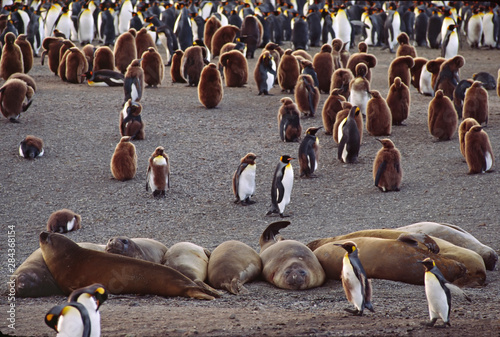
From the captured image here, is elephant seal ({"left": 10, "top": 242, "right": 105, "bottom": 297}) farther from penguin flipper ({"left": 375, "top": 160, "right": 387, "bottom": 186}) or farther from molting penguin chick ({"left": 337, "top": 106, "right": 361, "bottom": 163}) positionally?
molting penguin chick ({"left": 337, "top": 106, "right": 361, "bottom": 163})

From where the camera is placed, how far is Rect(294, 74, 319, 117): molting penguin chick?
11.4 m

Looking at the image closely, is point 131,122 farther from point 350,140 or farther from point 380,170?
point 380,170

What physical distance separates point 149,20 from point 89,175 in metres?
11.8

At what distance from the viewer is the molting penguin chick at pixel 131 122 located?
9.81 m

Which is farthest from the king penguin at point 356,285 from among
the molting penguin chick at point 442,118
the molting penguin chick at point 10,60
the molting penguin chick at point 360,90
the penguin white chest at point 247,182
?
the molting penguin chick at point 10,60

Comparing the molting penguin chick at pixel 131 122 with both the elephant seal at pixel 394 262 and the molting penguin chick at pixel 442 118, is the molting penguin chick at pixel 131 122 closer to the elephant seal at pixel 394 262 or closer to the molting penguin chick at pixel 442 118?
the molting penguin chick at pixel 442 118

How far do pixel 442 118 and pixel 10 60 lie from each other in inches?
333

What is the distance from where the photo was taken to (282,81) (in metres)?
13.6

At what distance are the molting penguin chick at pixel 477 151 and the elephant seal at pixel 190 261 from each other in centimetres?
403

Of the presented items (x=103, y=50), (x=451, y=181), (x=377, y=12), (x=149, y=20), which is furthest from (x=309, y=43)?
(x=451, y=181)

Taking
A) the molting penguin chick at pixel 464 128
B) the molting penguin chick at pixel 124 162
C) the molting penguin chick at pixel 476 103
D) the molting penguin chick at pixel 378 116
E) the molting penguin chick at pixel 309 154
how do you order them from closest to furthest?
the molting penguin chick at pixel 124 162 → the molting penguin chick at pixel 309 154 → the molting penguin chick at pixel 464 128 → the molting penguin chick at pixel 378 116 → the molting penguin chick at pixel 476 103

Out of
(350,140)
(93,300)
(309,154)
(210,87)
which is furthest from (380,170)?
(93,300)

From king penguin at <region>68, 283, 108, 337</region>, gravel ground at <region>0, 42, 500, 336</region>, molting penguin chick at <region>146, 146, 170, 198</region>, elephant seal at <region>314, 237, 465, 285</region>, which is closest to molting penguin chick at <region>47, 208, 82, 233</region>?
gravel ground at <region>0, 42, 500, 336</region>

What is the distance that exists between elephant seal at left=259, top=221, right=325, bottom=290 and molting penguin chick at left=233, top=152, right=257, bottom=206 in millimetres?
Answer: 2122
